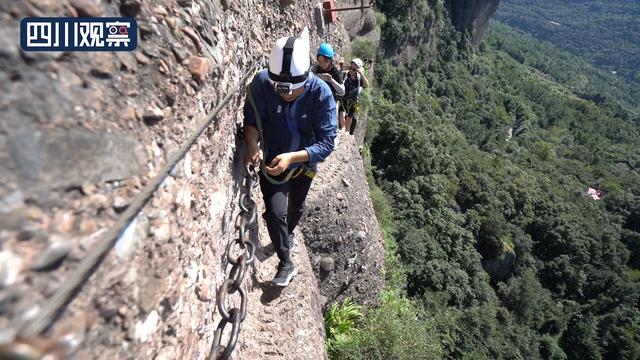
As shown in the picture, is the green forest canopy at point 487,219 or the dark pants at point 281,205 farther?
the green forest canopy at point 487,219

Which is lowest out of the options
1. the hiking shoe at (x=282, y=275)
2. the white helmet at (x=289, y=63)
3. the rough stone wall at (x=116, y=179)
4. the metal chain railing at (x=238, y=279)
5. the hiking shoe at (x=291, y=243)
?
the hiking shoe at (x=282, y=275)

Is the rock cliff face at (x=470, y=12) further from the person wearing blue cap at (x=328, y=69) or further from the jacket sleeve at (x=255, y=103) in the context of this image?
the jacket sleeve at (x=255, y=103)

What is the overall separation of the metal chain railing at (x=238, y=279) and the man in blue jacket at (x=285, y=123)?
20cm

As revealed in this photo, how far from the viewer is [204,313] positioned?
120 inches

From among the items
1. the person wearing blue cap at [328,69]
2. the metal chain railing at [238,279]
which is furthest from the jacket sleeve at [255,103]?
the person wearing blue cap at [328,69]

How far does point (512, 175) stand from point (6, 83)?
5707 cm

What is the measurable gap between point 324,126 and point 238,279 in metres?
1.49

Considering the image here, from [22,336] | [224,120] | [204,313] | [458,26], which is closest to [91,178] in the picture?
[22,336]

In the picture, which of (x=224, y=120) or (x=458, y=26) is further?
(x=458, y=26)

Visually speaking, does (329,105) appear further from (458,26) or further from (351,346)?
(458,26)

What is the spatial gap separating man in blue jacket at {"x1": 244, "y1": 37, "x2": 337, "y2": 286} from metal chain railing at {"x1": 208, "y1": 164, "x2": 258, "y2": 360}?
20cm

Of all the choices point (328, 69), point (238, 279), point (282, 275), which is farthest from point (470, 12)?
point (238, 279)

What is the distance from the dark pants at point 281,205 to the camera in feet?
13.1

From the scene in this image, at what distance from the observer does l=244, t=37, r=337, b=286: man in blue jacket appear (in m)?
3.51
